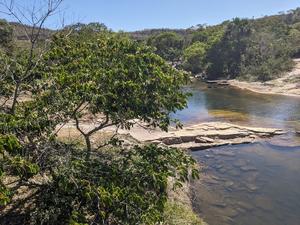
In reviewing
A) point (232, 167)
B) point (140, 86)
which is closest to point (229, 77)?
point (232, 167)

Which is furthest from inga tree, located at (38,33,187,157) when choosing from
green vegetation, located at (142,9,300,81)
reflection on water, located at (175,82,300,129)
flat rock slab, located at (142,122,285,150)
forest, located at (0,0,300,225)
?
green vegetation, located at (142,9,300,81)

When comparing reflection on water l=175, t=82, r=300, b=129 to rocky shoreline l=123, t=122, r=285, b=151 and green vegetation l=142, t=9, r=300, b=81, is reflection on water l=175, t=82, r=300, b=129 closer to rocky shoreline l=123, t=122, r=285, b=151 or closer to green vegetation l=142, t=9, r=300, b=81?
rocky shoreline l=123, t=122, r=285, b=151

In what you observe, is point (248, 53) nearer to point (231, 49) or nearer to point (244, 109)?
point (231, 49)

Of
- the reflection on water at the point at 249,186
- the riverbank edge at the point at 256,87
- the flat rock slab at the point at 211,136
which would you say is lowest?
the reflection on water at the point at 249,186

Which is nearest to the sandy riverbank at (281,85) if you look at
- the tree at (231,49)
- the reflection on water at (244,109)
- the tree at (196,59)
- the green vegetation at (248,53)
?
the green vegetation at (248,53)

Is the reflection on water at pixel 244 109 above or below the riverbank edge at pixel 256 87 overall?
below

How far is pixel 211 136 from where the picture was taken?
27.0 metres

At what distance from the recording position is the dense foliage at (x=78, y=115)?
8.61 meters

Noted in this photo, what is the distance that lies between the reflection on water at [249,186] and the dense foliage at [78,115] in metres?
6.22

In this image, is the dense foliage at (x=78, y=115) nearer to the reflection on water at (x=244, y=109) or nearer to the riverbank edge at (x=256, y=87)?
the reflection on water at (x=244, y=109)

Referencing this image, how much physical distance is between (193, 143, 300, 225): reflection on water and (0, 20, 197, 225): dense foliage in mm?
6221

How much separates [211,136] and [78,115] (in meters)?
16.9

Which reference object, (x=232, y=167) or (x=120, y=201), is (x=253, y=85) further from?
(x=120, y=201)

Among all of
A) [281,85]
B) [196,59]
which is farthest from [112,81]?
[196,59]
